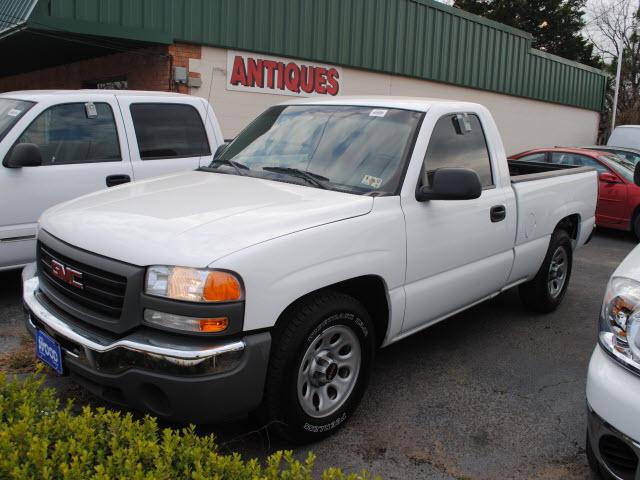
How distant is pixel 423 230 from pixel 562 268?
273 cm

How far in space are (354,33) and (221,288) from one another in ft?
40.4

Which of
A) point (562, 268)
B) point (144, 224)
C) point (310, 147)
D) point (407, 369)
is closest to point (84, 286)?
point (144, 224)

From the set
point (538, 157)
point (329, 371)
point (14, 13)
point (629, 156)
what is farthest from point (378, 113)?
point (629, 156)

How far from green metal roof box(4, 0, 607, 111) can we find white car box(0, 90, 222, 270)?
449 cm

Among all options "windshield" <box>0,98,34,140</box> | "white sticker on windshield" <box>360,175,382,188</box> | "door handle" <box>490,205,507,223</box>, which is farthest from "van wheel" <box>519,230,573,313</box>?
"windshield" <box>0,98,34,140</box>

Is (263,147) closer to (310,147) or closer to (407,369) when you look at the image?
(310,147)

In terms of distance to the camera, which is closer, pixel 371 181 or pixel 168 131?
pixel 371 181

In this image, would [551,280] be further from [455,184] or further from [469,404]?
[455,184]

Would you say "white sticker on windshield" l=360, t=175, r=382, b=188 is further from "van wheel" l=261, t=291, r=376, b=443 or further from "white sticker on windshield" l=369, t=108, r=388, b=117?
"van wheel" l=261, t=291, r=376, b=443

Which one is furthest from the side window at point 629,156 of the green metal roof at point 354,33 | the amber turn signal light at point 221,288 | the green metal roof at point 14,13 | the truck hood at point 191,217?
the amber turn signal light at point 221,288

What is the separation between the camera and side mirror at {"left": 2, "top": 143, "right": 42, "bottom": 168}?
16.8ft

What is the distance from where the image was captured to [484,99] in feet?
60.3

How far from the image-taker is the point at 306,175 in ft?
12.7

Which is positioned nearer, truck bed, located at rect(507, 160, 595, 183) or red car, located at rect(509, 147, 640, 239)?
truck bed, located at rect(507, 160, 595, 183)
